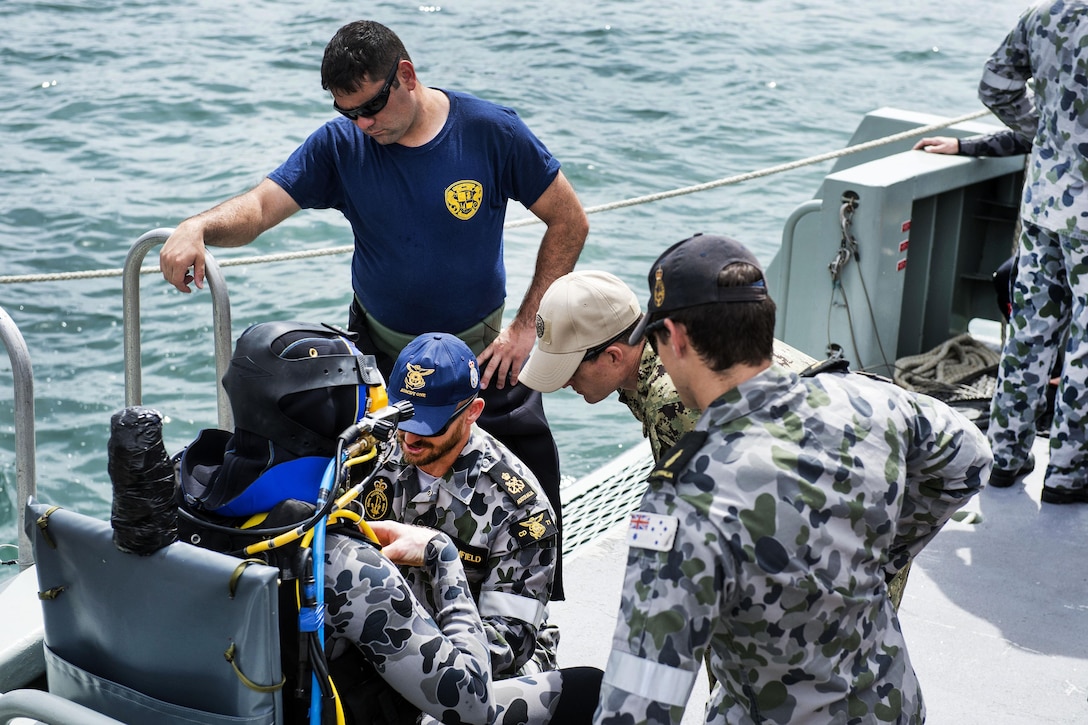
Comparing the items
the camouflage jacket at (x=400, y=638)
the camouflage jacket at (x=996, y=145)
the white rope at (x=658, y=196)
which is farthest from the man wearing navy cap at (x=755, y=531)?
the camouflage jacket at (x=996, y=145)

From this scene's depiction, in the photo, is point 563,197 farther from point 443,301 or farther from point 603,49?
point 603,49

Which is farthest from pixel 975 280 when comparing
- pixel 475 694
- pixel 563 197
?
pixel 475 694

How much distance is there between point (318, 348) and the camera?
192 cm

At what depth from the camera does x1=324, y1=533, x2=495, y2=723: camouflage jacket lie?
191 cm

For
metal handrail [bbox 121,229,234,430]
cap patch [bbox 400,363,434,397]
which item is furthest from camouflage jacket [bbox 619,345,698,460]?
metal handrail [bbox 121,229,234,430]

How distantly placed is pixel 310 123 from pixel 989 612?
38.0ft

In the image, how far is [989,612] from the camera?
3.73 m

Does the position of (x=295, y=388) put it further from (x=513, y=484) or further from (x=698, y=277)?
(x=513, y=484)

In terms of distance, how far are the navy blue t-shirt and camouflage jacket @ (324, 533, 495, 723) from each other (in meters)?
1.35

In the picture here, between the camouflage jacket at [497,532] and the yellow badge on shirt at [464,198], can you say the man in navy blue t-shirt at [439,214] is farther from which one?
the camouflage jacket at [497,532]

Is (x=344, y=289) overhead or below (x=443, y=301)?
below

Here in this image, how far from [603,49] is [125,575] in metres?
17.1

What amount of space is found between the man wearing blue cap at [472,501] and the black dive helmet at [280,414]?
0.54 m

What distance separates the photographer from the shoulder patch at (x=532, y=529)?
2.49 meters
